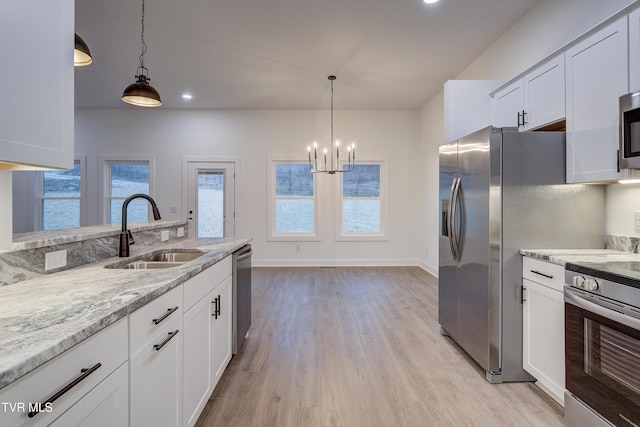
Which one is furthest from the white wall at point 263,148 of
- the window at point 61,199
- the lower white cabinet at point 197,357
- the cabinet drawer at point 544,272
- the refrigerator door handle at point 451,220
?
the lower white cabinet at point 197,357

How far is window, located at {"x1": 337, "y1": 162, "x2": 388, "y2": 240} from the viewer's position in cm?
607

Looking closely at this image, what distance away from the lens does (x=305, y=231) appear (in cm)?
610

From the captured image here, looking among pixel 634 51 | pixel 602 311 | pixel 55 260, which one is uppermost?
pixel 634 51

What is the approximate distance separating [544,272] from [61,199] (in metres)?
7.76

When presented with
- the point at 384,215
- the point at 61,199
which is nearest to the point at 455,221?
the point at 384,215

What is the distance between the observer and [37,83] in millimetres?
1042

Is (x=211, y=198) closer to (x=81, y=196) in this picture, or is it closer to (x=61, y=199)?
(x=81, y=196)

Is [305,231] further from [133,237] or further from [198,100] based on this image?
[133,237]

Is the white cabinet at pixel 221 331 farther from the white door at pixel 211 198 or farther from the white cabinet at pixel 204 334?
the white door at pixel 211 198

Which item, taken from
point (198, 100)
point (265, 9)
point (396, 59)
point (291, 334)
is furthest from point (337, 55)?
point (291, 334)

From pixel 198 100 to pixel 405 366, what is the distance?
17.6ft

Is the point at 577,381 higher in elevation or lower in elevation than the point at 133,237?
lower

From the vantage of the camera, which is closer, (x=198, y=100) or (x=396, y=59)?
(x=396, y=59)

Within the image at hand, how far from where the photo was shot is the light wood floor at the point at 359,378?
1.79m
